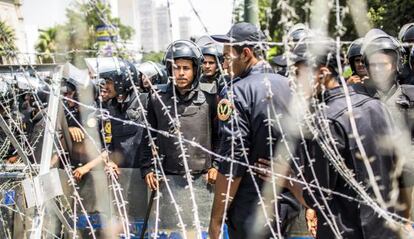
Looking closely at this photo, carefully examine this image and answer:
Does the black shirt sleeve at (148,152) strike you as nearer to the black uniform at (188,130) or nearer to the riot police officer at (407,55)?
the black uniform at (188,130)

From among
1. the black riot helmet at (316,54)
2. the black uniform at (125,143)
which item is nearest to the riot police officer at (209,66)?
the black uniform at (125,143)

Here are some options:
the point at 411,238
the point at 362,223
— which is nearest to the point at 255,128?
the point at 362,223

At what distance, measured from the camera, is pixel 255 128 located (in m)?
2.97

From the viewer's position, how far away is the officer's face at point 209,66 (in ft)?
17.6

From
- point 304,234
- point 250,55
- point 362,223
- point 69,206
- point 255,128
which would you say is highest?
point 250,55

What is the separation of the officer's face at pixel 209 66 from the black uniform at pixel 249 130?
2243mm

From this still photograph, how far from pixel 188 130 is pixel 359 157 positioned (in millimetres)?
1787

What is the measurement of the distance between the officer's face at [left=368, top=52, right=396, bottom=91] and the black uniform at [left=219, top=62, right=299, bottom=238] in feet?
1.70

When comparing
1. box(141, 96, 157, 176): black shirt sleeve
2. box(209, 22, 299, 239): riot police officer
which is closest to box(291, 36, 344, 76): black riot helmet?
box(209, 22, 299, 239): riot police officer

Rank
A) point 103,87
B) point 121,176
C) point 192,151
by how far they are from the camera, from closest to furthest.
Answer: point 192,151 → point 121,176 → point 103,87

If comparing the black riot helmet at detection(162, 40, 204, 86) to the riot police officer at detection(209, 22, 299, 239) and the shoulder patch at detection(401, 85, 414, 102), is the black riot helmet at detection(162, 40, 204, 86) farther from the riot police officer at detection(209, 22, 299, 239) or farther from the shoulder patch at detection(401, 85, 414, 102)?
the shoulder patch at detection(401, 85, 414, 102)

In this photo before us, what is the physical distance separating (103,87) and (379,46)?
2659 mm

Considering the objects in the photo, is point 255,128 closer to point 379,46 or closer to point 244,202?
point 244,202

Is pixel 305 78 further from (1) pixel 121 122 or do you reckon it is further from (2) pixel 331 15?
(1) pixel 121 122
